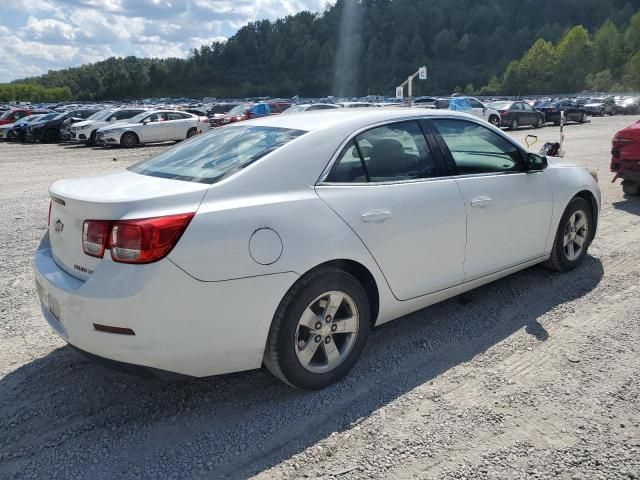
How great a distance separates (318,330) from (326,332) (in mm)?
62

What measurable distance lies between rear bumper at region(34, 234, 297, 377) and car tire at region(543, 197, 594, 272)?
3.00 m

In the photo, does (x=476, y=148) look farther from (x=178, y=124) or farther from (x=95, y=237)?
(x=178, y=124)

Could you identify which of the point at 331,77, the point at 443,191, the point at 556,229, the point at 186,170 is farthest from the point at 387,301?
the point at 331,77

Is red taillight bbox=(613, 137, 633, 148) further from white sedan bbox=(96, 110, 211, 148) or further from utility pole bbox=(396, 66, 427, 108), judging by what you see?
white sedan bbox=(96, 110, 211, 148)

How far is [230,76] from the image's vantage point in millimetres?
178625

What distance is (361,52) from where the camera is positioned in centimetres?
18212

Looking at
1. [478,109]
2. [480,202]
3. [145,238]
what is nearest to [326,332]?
[145,238]

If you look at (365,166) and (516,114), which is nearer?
(365,166)

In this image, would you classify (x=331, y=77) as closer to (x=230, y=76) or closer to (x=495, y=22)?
(x=230, y=76)

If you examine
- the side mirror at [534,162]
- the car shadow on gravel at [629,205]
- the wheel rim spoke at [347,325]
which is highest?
the side mirror at [534,162]

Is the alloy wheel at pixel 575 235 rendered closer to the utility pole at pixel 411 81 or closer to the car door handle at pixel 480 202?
the car door handle at pixel 480 202

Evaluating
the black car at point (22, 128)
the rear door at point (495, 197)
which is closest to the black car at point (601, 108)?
the black car at point (22, 128)

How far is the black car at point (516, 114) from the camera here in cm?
2891

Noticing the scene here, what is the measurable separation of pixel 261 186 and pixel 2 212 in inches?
290
